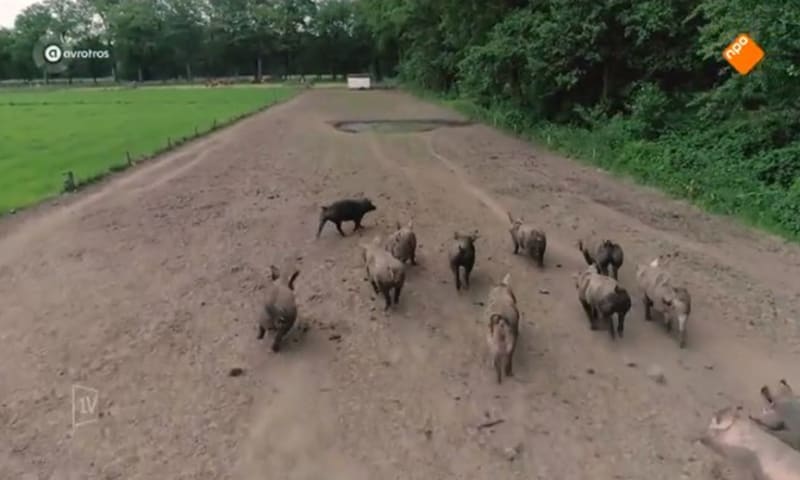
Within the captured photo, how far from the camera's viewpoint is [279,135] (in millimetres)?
27594

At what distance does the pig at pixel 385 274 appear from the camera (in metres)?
9.24

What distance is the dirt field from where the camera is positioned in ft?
21.2

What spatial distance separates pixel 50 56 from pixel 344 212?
9215 centimetres

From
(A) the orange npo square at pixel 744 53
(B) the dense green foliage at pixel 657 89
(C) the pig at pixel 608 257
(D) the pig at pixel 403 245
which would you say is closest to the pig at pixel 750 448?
(C) the pig at pixel 608 257

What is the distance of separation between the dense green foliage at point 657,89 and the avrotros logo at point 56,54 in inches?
2942

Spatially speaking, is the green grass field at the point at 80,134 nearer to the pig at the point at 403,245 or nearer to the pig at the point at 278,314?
the pig at the point at 403,245

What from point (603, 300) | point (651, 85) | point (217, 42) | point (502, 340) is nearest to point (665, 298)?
point (603, 300)

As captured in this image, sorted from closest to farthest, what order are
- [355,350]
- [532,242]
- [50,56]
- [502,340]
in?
[502,340], [355,350], [532,242], [50,56]

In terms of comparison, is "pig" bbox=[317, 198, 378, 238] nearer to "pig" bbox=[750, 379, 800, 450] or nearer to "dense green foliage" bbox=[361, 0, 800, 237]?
"dense green foliage" bbox=[361, 0, 800, 237]

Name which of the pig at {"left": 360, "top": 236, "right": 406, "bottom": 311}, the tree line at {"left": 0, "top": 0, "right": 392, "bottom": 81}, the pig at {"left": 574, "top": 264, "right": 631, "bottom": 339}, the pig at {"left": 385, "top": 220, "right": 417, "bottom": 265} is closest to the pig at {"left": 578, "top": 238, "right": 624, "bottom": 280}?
the pig at {"left": 574, "top": 264, "right": 631, "bottom": 339}

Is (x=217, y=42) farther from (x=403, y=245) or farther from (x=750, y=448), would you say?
(x=750, y=448)

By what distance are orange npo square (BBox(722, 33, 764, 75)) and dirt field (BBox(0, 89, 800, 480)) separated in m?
3.24

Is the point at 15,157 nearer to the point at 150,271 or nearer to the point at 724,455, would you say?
the point at 150,271

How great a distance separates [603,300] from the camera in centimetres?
844
